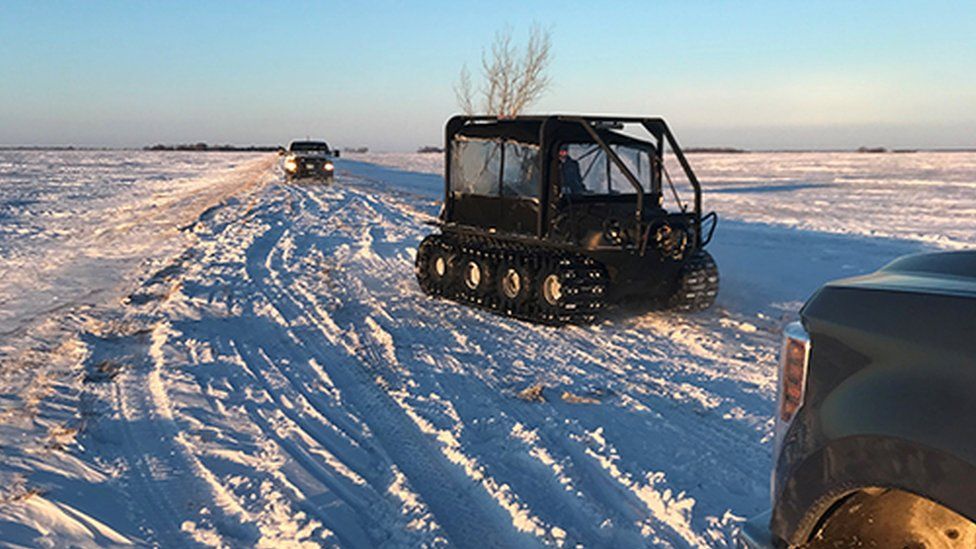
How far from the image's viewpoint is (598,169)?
9867mm

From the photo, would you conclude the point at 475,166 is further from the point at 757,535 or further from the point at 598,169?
the point at 757,535

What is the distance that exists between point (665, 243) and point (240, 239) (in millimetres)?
10047

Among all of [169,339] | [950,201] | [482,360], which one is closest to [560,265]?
[482,360]

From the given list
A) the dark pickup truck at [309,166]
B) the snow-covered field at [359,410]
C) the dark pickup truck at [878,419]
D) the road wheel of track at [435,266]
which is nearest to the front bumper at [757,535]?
the dark pickup truck at [878,419]

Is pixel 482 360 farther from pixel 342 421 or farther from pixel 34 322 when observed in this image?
pixel 34 322

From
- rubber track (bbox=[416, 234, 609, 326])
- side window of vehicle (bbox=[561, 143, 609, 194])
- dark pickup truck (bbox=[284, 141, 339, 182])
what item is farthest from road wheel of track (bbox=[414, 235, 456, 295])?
dark pickup truck (bbox=[284, 141, 339, 182])

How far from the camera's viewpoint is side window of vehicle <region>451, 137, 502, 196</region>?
10.4m

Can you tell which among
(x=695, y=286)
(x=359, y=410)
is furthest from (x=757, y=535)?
(x=695, y=286)

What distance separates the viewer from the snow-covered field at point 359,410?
4.38 meters

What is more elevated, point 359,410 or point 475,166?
point 475,166

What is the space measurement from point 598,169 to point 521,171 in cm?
96

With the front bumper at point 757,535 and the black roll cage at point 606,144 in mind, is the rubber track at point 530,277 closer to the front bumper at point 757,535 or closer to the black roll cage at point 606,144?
the black roll cage at point 606,144

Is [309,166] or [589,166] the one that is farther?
[309,166]

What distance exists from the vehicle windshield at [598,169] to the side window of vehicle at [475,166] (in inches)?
42.5
